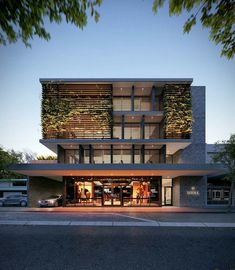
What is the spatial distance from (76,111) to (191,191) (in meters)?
15.5

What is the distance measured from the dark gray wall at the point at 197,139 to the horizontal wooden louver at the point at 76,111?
30.3 ft

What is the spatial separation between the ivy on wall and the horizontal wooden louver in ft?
20.5

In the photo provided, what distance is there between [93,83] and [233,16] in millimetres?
21707

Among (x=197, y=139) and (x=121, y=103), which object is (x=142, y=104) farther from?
(x=197, y=139)

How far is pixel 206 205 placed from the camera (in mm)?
27000

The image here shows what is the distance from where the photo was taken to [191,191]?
88.7 feet

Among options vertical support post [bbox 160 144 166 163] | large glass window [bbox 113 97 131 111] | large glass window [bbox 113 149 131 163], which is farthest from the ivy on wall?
large glass window [bbox 113 149 131 163]

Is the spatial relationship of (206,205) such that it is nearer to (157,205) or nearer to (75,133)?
(157,205)

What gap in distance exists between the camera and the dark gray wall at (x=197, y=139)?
90.0 feet

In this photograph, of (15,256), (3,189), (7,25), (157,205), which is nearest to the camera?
(7,25)

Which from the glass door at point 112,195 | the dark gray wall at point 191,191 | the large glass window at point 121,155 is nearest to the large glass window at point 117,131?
the large glass window at point 121,155

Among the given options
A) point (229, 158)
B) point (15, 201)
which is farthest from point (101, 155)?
point (229, 158)

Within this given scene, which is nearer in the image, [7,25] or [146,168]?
[7,25]

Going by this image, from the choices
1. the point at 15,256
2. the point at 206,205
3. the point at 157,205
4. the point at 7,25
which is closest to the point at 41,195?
the point at 157,205
